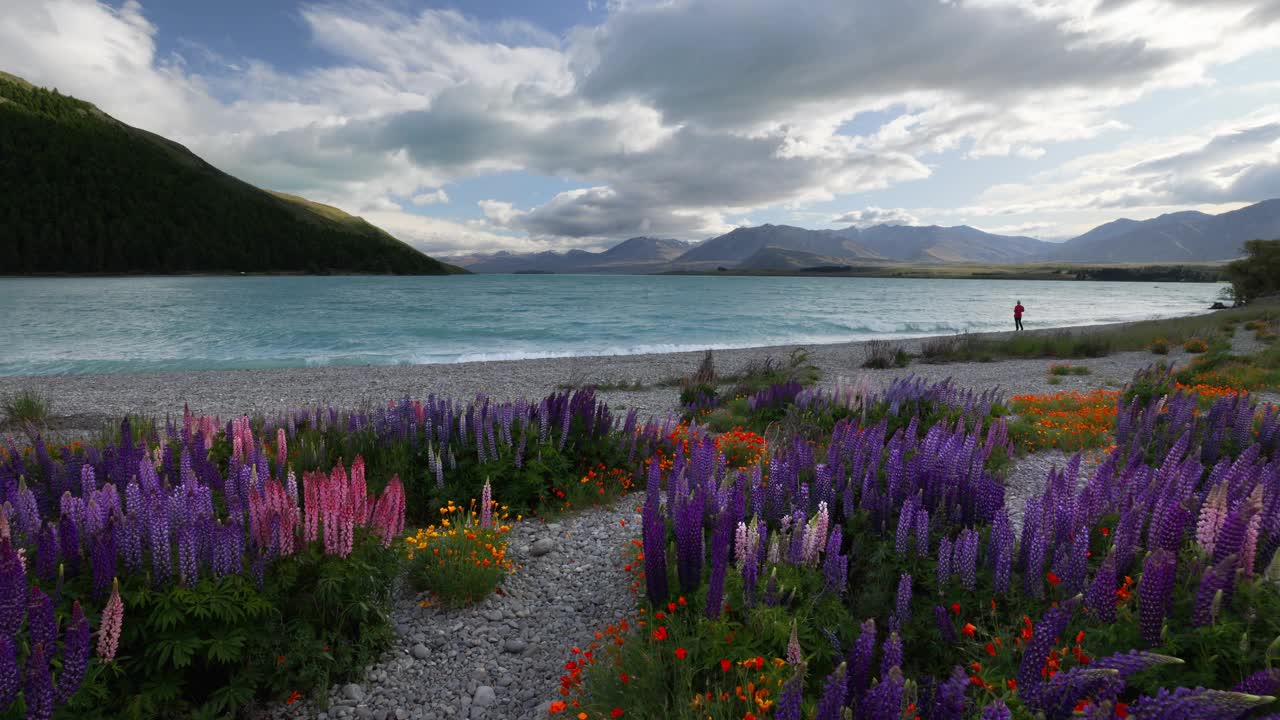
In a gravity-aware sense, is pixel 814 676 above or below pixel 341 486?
below

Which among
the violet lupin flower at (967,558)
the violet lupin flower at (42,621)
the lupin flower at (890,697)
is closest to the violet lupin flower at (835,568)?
the violet lupin flower at (967,558)

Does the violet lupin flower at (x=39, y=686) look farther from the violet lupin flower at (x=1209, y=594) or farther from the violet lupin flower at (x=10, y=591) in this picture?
the violet lupin flower at (x=1209, y=594)

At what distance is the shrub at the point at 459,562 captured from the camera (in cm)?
490

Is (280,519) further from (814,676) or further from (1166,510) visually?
(1166,510)

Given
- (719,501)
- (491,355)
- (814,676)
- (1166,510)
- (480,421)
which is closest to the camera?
(814,676)

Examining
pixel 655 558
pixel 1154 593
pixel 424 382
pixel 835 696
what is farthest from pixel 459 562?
pixel 424 382

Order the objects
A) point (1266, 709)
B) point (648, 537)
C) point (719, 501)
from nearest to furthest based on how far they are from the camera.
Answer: point (1266, 709), point (648, 537), point (719, 501)

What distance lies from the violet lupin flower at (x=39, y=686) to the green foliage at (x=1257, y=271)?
73246mm

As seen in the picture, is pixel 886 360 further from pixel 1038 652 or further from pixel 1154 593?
pixel 1038 652

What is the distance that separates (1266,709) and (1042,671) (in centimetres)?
82

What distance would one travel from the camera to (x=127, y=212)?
147 m

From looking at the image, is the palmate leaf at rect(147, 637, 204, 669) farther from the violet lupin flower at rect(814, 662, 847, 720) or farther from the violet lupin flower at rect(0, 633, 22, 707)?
the violet lupin flower at rect(814, 662, 847, 720)

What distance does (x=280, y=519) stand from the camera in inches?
143

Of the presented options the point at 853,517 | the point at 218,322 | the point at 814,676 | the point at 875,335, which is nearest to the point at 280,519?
the point at 814,676
